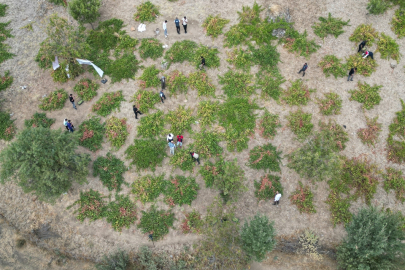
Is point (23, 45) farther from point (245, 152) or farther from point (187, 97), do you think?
point (245, 152)

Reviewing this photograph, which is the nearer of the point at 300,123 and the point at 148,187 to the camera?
the point at 148,187

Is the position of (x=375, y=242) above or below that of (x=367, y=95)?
below

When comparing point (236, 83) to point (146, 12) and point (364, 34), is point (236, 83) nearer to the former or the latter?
point (146, 12)

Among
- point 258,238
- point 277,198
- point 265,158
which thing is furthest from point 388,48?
point 258,238

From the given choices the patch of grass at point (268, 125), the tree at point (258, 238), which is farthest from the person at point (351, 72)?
the tree at point (258, 238)

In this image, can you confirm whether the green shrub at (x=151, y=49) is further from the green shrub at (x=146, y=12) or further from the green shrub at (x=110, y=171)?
the green shrub at (x=110, y=171)

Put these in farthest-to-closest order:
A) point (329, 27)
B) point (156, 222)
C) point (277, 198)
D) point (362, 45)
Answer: point (329, 27), point (362, 45), point (156, 222), point (277, 198)

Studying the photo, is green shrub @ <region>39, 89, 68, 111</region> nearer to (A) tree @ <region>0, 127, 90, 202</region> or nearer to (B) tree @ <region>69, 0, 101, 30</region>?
(A) tree @ <region>0, 127, 90, 202</region>
